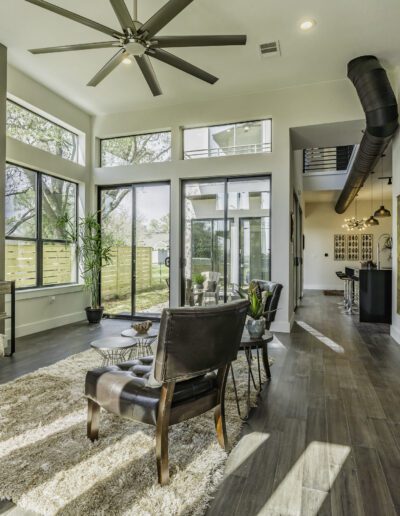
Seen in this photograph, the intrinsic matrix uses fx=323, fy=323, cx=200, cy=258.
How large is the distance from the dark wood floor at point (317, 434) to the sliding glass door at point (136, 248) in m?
1.98

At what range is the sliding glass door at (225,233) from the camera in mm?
5688

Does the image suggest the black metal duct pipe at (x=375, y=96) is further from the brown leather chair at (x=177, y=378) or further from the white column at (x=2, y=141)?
the white column at (x=2, y=141)

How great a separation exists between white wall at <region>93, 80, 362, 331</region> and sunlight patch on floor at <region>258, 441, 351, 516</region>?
330 centimetres

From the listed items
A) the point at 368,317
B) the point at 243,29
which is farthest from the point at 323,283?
the point at 243,29

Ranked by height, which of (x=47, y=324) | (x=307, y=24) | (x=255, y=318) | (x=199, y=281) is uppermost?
(x=307, y=24)

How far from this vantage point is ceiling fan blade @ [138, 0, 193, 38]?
8.19ft

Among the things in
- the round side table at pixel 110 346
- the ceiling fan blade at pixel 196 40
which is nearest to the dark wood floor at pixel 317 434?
the round side table at pixel 110 346

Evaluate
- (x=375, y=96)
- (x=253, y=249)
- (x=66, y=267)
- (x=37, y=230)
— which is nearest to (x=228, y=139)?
(x=253, y=249)

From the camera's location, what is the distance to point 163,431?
1.76 meters

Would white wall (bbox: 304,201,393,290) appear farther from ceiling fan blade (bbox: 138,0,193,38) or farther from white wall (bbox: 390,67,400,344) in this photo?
ceiling fan blade (bbox: 138,0,193,38)

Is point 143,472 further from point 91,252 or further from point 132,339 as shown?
point 91,252

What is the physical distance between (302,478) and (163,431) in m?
0.83

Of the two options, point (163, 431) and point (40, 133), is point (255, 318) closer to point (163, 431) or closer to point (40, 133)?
point (163, 431)

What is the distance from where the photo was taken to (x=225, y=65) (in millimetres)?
4664
